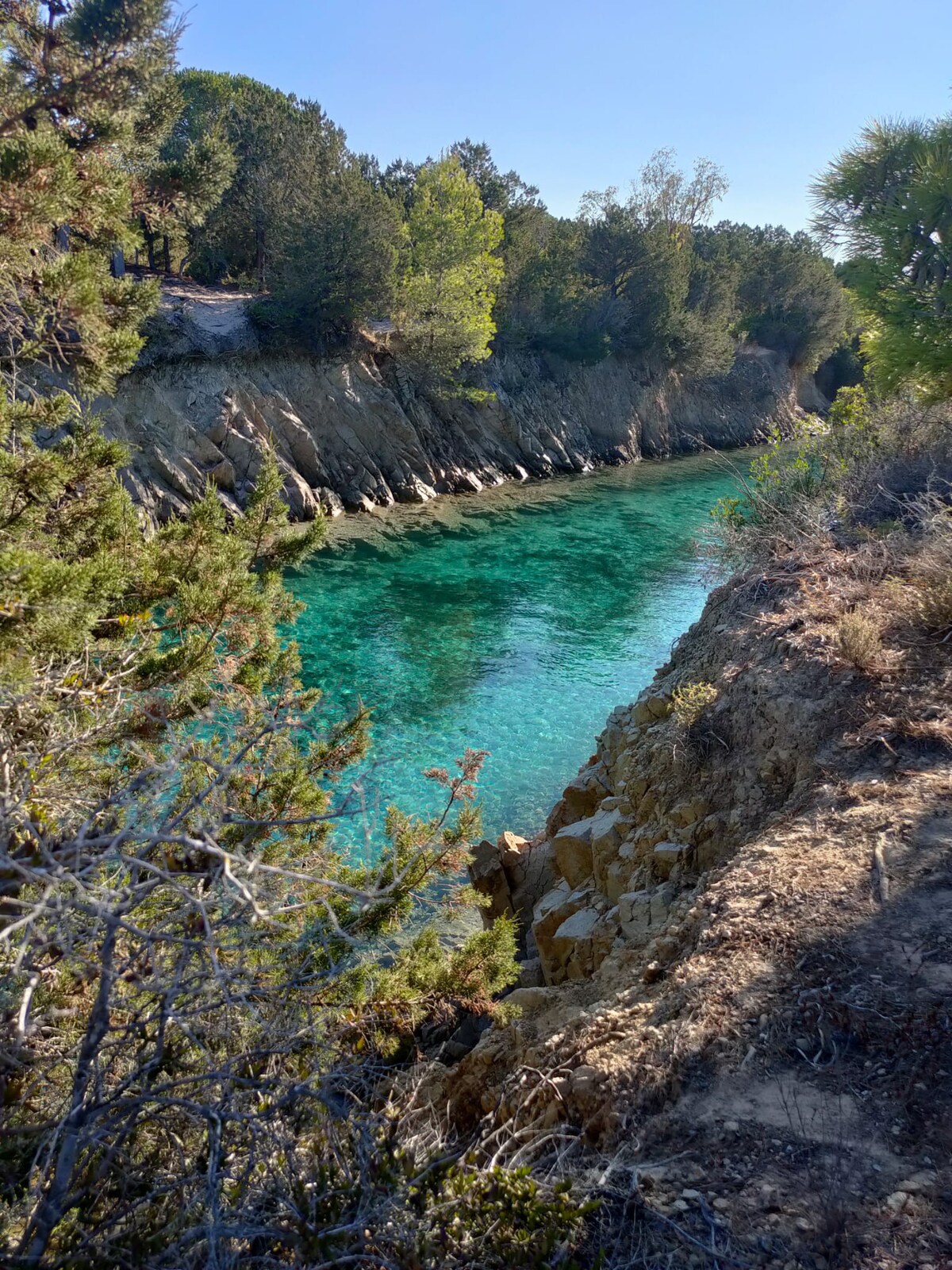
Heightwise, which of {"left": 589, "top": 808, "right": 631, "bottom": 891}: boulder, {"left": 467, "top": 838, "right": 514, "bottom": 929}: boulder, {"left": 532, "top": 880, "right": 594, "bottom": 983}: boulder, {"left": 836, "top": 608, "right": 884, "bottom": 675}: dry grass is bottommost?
{"left": 467, "top": 838, "right": 514, "bottom": 929}: boulder

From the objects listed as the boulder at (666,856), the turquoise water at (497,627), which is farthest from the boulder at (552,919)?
the turquoise water at (497,627)

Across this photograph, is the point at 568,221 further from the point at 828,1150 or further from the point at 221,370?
the point at 828,1150

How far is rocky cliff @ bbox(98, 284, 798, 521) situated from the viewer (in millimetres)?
21031

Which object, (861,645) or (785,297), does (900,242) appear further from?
(785,297)

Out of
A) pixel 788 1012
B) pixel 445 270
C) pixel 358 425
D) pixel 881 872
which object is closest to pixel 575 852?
pixel 881 872

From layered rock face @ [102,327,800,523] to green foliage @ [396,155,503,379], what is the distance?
1.50 meters

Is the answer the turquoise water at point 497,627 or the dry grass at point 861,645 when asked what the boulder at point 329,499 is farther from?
the dry grass at point 861,645

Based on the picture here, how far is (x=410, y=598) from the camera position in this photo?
59.3ft

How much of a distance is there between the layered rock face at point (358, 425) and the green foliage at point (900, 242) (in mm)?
4721

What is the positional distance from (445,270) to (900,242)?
69.8 ft

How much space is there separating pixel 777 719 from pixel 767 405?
4495 centimetres

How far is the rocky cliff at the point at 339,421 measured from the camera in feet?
69.0

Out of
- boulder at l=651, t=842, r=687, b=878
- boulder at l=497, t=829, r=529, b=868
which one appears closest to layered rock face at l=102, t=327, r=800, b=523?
boulder at l=497, t=829, r=529, b=868

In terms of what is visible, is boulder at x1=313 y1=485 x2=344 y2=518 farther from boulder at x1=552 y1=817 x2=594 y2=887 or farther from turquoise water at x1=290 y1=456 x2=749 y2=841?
boulder at x1=552 y1=817 x2=594 y2=887
